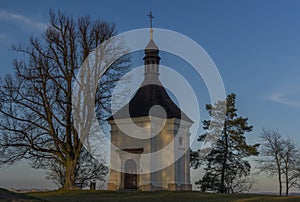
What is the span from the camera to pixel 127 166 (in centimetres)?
2950

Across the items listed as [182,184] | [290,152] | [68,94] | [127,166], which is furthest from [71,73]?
[290,152]

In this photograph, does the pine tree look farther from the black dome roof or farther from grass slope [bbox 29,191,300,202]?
grass slope [bbox 29,191,300,202]

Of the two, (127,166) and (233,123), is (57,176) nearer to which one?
(127,166)

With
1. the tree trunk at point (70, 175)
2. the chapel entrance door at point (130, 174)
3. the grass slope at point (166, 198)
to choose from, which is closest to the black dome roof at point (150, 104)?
the chapel entrance door at point (130, 174)

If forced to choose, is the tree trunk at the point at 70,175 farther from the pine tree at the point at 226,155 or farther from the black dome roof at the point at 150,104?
the pine tree at the point at 226,155

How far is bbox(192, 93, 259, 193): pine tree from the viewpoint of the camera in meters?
36.2

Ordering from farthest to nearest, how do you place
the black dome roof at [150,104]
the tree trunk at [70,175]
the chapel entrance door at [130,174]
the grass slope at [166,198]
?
1. the black dome roof at [150,104]
2. the chapel entrance door at [130,174]
3. the tree trunk at [70,175]
4. the grass slope at [166,198]

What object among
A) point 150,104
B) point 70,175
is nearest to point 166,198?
point 70,175

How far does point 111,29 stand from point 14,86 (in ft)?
24.8

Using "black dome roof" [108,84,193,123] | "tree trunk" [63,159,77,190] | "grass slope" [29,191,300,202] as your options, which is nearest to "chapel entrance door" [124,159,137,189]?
"black dome roof" [108,84,193,123]

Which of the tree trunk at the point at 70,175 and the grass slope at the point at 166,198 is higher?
the tree trunk at the point at 70,175

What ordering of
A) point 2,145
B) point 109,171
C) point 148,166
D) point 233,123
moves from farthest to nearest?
point 233,123
point 109,171
point 148,166
point 2,145

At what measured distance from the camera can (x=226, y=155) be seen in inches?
1416

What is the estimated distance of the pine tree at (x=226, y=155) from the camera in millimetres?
36188
